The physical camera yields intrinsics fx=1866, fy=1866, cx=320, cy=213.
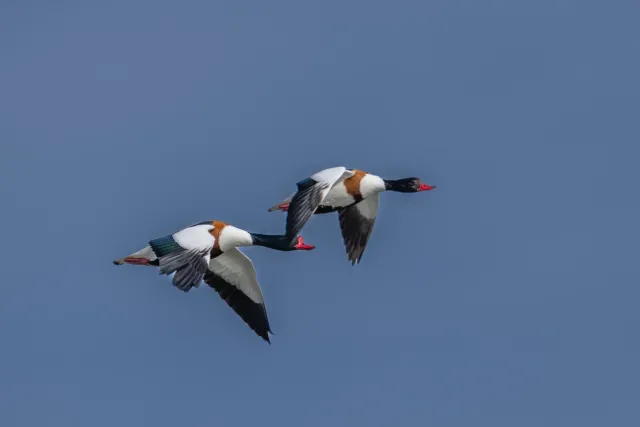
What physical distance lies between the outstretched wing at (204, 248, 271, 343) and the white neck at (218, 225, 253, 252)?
0.52 metres

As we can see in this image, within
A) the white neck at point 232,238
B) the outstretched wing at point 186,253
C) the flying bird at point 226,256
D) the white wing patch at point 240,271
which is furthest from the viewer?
the white wing patch at point 240,271

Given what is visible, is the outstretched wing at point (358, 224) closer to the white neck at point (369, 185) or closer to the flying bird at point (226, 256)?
the white neck at point (369, 185)

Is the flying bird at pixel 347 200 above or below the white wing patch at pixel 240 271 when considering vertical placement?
above

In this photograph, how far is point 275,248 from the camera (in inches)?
1222

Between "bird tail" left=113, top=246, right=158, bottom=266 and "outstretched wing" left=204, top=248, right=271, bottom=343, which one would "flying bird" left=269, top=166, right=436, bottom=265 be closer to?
"outstretched wing" left=204, top=248, right=271, bottom=343

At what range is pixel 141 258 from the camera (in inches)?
1201

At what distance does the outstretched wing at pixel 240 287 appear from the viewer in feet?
102

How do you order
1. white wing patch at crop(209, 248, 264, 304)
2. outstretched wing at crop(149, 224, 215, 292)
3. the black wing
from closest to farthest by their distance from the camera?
outstretched wing at crop(149, 224, 215, 292) → the black wing → white wing patch at crop(209, 248, 264, 304)

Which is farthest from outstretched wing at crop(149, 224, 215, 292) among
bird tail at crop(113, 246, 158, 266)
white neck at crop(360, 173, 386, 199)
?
white neck at crop(360, 173, 386, 199)

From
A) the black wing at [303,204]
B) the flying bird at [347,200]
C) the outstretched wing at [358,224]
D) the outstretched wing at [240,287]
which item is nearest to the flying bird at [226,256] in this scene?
the outstretched wing at [240,287]

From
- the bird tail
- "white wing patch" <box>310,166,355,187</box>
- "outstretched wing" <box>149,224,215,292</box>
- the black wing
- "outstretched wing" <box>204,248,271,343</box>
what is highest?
"white wing patch" <box>310,166,355,187</box>

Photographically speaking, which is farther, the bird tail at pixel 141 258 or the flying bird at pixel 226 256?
the bird tail at pixel 141 258

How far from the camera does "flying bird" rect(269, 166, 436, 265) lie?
29953mm

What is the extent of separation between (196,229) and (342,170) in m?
2.81
